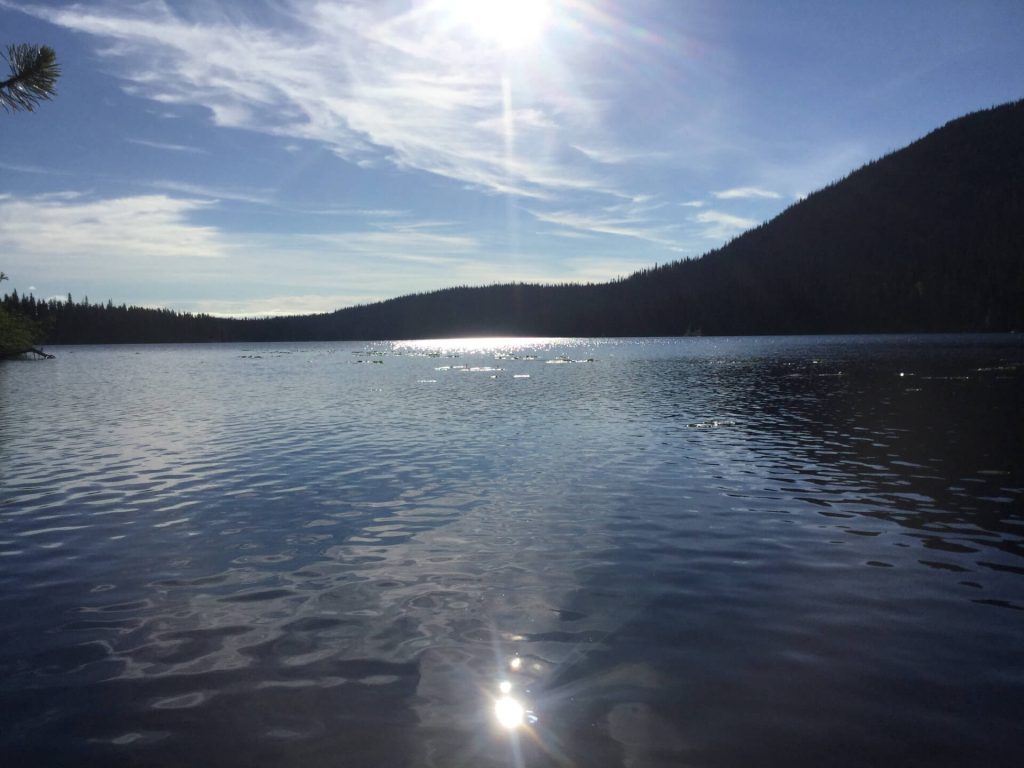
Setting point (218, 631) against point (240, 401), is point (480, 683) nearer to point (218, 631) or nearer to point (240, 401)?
point (218, 631)

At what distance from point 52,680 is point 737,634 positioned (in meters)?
11.9

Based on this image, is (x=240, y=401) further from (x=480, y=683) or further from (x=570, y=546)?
(x=480, y=683)


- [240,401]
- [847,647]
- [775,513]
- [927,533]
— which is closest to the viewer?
[847,647]

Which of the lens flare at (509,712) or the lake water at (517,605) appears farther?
the lens flare at (509,712)

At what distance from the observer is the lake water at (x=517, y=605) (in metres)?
8.88

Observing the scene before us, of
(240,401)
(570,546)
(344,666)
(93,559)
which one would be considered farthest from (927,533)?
(240,401)

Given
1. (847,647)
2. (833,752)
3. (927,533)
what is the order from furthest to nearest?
(927,533), (847,647), (833,752)

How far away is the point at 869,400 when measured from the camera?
51.4m

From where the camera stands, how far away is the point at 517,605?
1335cm

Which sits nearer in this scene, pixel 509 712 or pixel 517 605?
pixel 509 712

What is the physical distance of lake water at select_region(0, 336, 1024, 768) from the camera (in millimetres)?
8875

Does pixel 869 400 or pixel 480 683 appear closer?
pixel 480 683

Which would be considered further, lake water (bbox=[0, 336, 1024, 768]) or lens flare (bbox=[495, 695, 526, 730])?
lens flare (bbox=[495, 695, 526, 730])

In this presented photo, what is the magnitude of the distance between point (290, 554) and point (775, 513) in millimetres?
14694
